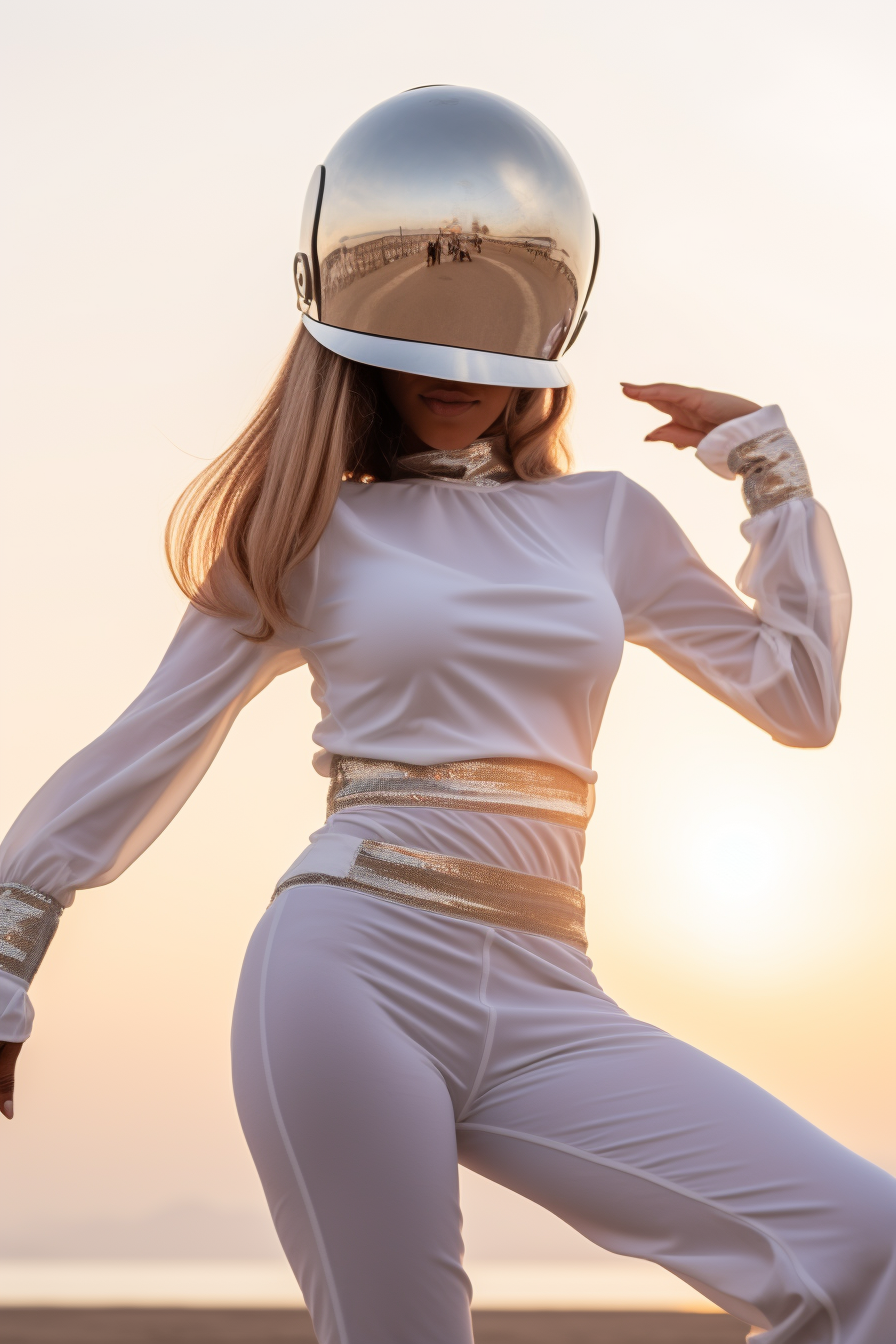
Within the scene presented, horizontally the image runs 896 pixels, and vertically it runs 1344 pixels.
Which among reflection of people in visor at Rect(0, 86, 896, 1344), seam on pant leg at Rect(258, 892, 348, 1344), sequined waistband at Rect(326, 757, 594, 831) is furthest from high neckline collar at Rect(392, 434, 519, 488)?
seam on pant leg at Rect(258, 892, 348, 1344)

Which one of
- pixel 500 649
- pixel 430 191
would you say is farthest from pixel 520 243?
pixel 500 649

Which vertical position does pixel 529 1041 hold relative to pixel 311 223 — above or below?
below

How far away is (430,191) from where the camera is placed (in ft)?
4.78

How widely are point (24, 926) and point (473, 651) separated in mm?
537

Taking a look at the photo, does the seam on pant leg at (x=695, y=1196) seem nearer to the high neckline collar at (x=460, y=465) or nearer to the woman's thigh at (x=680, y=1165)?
the woman's thigh at (x=680, y=1165)

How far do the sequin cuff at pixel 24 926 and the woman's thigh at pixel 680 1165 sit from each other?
475 millimetres

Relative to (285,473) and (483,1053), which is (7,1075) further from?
(285,473)

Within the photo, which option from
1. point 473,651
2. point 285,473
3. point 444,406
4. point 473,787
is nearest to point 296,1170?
point 473,787

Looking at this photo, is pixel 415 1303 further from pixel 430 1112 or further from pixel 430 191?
pixel 430 191

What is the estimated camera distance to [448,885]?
4.36 feet

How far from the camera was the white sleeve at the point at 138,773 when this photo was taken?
1458mm

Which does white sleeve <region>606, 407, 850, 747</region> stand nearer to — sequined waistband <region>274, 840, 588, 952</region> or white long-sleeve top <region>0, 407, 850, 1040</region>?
white long-sleeve top <region>0, 407, 850, 1040</region>

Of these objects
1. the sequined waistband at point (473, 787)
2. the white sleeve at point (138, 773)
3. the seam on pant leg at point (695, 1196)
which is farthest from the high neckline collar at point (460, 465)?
the seam on pant leg at point (695, 1196)

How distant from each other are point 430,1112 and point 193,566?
66cm
